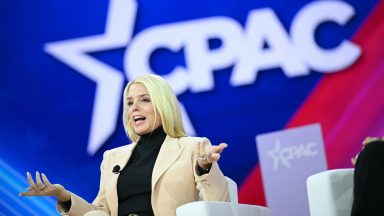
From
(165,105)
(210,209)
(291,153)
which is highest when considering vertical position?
(291,153)

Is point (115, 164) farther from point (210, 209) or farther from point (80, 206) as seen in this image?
point (210, 209)

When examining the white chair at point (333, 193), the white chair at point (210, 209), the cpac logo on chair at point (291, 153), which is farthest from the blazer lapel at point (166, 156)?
the cpac logo on chair at point (291, 153)

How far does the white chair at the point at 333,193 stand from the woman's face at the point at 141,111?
0.84 metres

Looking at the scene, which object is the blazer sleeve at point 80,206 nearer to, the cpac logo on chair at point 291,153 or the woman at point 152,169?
the woman at point 152,169

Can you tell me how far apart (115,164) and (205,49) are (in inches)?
85.5

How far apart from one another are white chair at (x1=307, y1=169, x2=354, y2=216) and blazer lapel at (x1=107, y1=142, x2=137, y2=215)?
917mm

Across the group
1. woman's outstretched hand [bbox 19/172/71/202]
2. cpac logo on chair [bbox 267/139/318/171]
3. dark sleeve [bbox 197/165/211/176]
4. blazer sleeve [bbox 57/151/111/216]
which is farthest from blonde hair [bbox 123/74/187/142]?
cpac logo on chair [bbox 267/139/318/171]

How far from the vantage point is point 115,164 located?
353 centimetres

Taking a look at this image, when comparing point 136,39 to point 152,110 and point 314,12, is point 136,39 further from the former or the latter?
point 152,110

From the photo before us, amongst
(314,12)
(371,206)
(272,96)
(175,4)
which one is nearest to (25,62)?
(175,4)

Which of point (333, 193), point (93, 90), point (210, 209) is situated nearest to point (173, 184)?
point (210, 209)

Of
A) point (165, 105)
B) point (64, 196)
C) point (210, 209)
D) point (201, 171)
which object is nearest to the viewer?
point (210, 209)

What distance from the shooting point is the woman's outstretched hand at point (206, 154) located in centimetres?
297

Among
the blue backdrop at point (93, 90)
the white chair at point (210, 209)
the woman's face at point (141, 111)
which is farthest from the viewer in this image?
the blue backdrop at point (93, 90)
